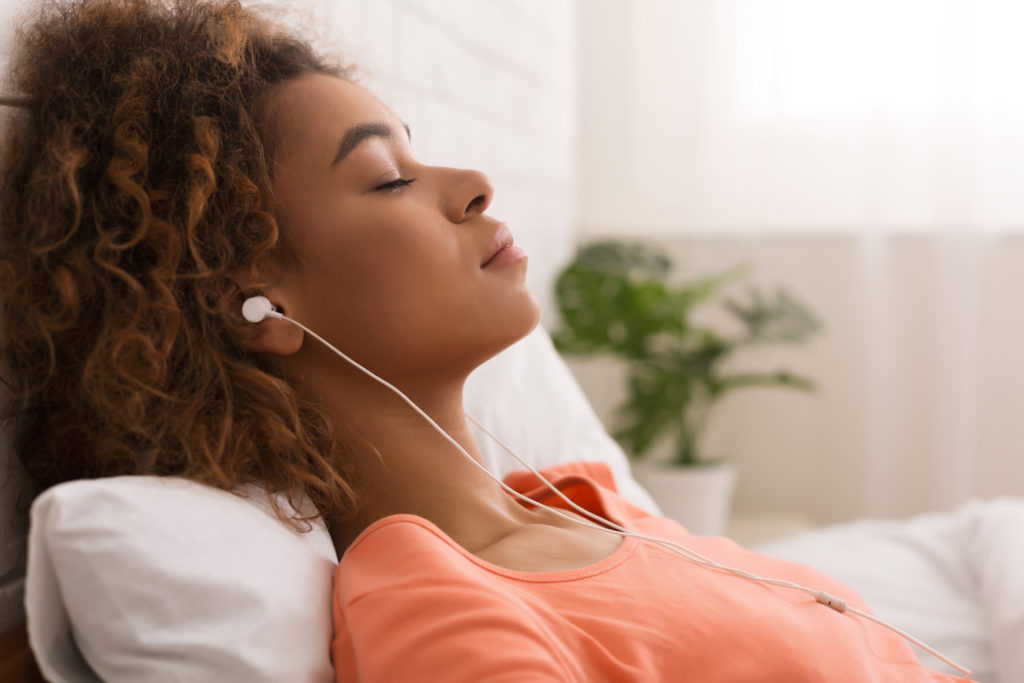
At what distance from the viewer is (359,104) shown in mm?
957

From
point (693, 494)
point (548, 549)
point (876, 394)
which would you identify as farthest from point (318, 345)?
point (876, 394)

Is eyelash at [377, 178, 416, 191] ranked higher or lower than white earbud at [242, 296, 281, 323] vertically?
higher

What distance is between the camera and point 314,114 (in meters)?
0.93

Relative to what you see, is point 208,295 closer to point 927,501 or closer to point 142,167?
point 142,167

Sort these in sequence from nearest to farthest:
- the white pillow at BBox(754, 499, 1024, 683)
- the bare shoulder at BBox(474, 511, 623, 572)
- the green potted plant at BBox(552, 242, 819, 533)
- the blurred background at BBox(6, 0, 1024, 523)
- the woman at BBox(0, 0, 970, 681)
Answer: the woman at BBox(0, 0, 970, 681)
the bare shoulder at BBox(474, 511, 623, 572)
the white pillow at BBox(754, 499, 1024, 683)
the green potted plant at BBox(552, 242, 819, 533)
the blurred background at BBox(6, 0, 1024, 523)

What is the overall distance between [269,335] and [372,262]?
116 mm

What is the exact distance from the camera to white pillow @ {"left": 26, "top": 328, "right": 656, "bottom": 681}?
647 mm

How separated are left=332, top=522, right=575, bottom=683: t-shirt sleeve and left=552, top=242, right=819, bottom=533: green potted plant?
5.68 feet

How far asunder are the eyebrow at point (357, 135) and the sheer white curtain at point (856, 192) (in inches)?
82.0

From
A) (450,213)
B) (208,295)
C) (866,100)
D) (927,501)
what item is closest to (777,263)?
(866,100)

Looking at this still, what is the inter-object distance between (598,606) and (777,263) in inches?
89.4

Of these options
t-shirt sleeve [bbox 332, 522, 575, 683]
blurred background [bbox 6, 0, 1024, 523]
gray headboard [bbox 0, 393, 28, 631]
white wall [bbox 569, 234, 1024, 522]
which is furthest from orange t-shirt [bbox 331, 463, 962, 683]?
white wall [bbox 569, 234, 1024, 522]

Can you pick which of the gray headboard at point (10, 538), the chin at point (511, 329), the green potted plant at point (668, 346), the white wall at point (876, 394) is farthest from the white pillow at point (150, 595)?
the white wall at point (876, 394)

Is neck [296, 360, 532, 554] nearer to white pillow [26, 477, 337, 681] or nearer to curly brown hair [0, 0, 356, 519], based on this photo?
curly brown hair [0, 0, 356, 519]
